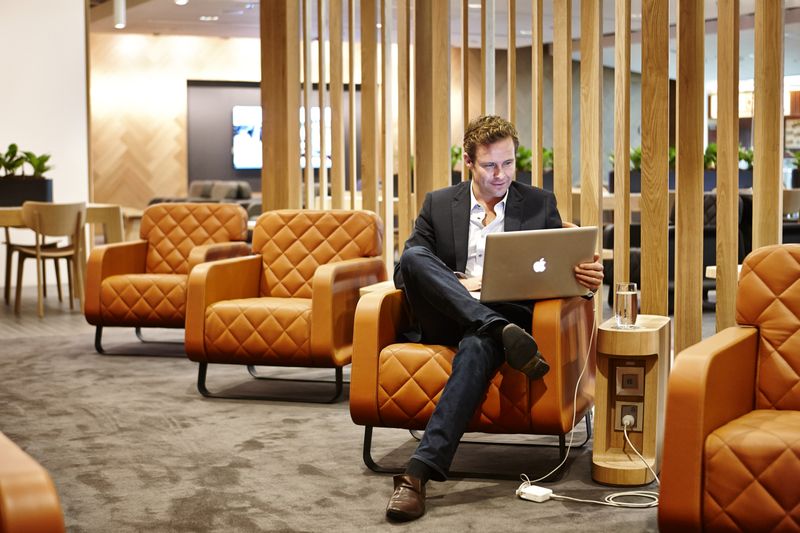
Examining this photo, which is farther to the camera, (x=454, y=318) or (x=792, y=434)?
(x=454, y=318)

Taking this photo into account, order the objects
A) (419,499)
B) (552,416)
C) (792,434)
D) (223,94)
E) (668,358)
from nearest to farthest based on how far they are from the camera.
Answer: (792,434)
(419,499)
(552,416)
(668,358)
(223,94)

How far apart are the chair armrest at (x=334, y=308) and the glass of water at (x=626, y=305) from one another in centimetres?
152

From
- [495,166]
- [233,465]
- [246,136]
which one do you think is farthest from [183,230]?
[246,136]

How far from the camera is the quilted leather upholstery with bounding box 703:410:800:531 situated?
2.35m

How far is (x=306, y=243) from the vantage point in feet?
17.0

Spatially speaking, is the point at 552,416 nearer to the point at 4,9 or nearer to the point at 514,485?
the point at 514,485

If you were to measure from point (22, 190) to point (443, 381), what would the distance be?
20.0ft

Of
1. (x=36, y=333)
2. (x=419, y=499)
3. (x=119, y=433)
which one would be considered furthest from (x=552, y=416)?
(x=36, y=333)

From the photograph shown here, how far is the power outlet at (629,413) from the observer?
345 cm

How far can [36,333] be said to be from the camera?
7.04m

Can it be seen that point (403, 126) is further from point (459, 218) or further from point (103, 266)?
point (103, 266)

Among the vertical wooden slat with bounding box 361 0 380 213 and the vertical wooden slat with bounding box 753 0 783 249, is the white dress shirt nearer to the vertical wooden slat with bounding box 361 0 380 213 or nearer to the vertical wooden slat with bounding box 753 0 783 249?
the vertical wooden slat with bounding box 753 0 783 249

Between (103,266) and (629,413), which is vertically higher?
(103,266)

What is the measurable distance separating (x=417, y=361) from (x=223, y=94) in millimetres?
12961
